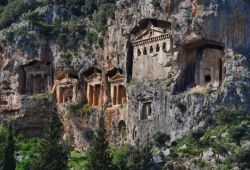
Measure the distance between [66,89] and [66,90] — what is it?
0.11 meters

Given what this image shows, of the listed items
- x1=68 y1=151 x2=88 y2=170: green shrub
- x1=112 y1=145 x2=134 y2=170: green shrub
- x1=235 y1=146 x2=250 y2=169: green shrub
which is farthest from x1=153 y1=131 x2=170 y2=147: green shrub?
x1=235 y1=146 x2=250 y2=169: green shrub

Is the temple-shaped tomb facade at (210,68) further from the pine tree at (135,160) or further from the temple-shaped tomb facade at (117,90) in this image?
the pine tree at (135,160)

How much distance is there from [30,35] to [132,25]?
1088 centimetres

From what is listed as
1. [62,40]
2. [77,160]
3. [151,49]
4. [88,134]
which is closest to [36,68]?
[62,40]

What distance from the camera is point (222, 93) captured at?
61844 millimetres

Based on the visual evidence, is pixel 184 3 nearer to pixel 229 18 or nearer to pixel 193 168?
pixel 229 18

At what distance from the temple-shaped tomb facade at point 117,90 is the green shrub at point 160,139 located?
8.01 meters

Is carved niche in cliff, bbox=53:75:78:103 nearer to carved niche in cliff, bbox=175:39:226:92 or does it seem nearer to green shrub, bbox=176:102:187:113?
carved niche in cliff, bbox=175:39:226:92

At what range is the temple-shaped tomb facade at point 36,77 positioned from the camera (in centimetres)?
7544

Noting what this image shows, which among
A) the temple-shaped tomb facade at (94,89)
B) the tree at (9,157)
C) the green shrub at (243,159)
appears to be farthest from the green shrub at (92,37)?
the green shrub at (243,159)

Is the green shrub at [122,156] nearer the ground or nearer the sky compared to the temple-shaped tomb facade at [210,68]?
nearer the ground

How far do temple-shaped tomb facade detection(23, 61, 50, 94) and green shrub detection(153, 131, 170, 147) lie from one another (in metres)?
16.1

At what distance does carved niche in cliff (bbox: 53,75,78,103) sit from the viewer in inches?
2899

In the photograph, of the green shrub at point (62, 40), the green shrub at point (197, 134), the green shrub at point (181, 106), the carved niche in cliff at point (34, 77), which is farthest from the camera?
the carved niche in cliff at point (34, 77)
